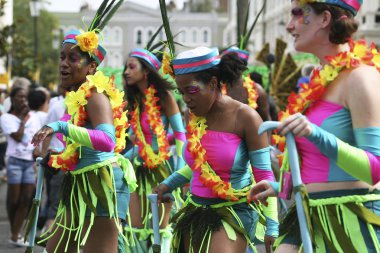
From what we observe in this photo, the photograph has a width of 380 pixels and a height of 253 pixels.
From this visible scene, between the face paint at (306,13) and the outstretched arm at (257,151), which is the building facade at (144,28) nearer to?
the outstretched arm at (257,151)

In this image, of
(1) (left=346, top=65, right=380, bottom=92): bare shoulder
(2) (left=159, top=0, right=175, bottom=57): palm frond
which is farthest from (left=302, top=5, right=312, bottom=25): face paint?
(2) (left=159, top=0, right=175, bottom=57): palm frond

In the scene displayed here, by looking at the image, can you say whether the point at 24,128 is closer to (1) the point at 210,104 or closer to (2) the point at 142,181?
(2) the point at 142,181

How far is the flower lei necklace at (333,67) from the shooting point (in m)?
3.60

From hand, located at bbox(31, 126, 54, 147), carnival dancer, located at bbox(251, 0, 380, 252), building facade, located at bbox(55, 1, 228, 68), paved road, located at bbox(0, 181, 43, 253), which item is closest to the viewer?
carnival dancer, located at bbox(251, 0, 380, 252)

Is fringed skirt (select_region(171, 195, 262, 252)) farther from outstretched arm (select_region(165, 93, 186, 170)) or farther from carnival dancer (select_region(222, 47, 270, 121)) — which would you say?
outstretched arm (select_region(165, 93, 186, 170))

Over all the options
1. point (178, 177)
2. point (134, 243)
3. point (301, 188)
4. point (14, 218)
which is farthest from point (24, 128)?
point (301, 188)

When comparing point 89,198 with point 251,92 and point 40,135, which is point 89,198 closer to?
point 40,135

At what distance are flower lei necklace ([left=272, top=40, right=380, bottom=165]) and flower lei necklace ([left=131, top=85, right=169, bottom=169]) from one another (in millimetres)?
4056

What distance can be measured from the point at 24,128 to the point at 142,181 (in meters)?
3.22

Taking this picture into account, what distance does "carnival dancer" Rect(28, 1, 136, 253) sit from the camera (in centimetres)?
536

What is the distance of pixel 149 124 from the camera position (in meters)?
7.85

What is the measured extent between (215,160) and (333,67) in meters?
1.46

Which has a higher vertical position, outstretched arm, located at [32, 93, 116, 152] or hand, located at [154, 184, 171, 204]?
outstretched arm, located at [32, 93, 116, 152]

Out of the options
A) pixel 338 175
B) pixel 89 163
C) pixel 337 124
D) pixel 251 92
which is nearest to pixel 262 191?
pixel 338 175
